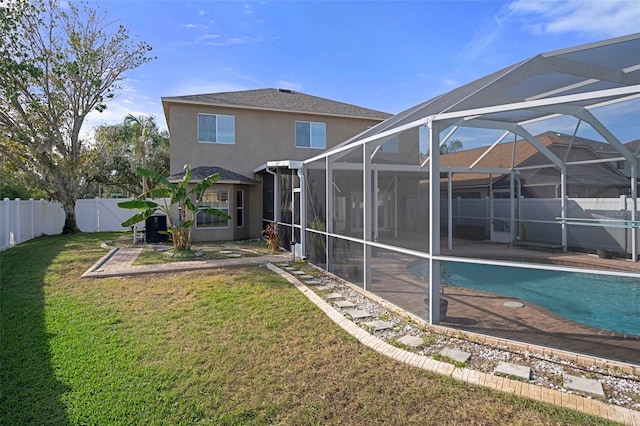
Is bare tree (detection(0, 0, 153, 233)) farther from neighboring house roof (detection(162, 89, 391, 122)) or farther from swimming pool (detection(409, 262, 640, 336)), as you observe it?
swimming pool (detection(409, 262, 640, 336))

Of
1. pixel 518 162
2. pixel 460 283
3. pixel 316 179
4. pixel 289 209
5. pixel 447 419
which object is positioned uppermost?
pixel 518 162

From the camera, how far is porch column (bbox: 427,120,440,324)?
16.8 feet

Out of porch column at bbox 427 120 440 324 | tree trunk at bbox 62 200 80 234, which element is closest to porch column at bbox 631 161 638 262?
porch column at bbox 427 120 440 324

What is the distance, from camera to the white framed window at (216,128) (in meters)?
16.2

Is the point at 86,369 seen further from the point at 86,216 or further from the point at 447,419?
the point at 86,216

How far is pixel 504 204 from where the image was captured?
15945 millimetres

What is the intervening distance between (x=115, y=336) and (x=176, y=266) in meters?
5.02

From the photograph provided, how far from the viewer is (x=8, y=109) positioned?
16391mm

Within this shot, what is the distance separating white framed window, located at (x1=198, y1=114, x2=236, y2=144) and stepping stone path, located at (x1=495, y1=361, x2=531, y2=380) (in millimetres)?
15054

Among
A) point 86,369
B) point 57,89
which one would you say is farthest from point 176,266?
point 57,89

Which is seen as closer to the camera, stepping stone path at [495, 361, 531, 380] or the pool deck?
stepping stone path at [495, 361, 531, 380]

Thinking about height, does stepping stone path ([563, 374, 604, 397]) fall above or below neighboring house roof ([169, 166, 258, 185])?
below

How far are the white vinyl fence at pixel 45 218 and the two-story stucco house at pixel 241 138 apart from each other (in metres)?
6.30

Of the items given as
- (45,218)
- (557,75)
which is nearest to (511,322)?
(557,75)
